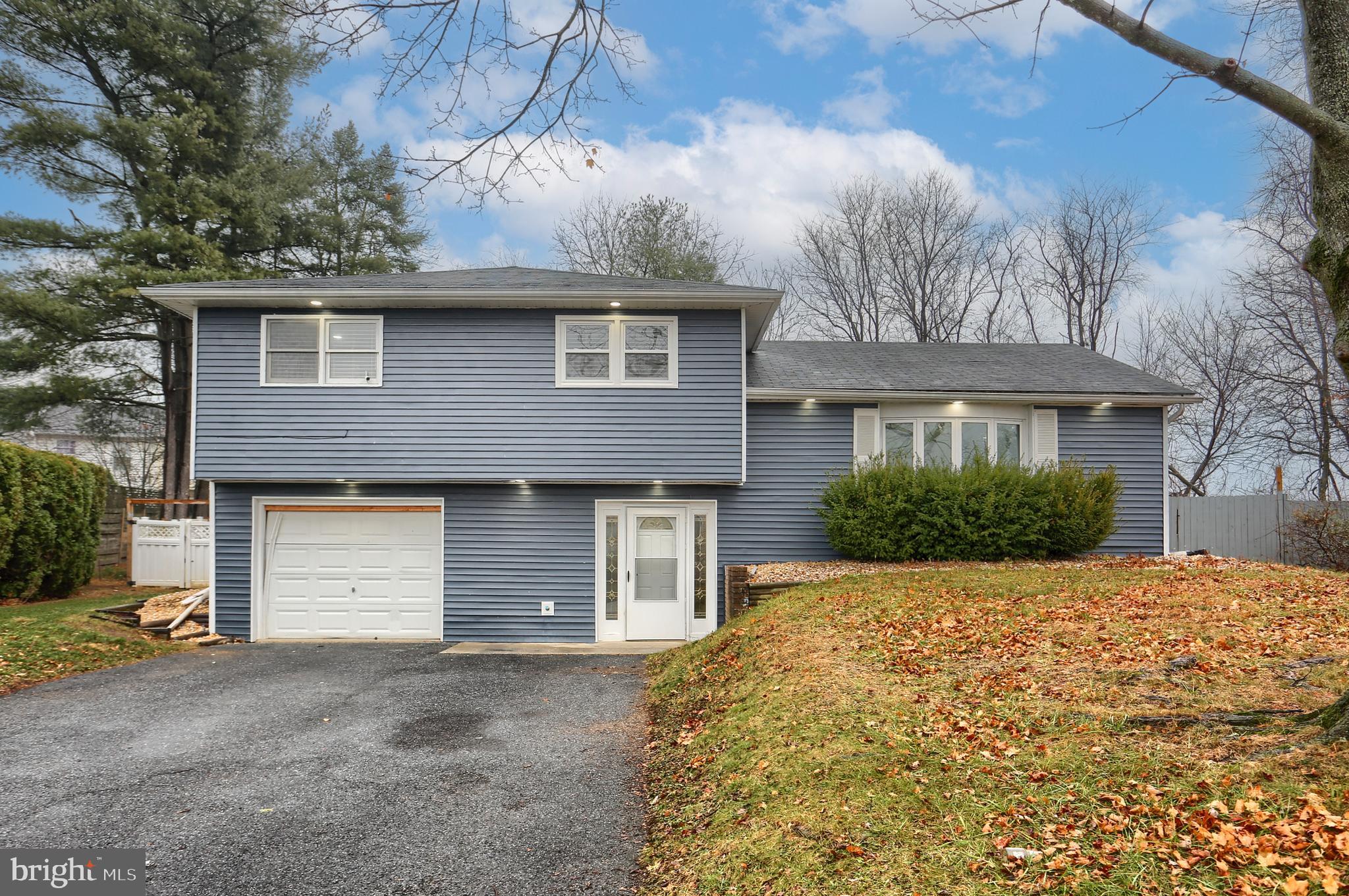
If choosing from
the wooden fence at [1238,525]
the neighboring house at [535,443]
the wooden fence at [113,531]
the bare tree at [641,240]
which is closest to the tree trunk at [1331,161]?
the neighboring house at [535,443]

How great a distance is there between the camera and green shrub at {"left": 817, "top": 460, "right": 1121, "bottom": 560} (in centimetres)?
997

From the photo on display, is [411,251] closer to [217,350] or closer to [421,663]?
[217,350]

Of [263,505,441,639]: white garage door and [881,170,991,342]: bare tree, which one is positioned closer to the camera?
[263,505,441,639]: white garage door

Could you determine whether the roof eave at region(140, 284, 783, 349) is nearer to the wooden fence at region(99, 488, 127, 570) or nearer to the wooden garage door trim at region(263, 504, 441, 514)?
the wooden garage door trim at region(263, 504, 441, 514)

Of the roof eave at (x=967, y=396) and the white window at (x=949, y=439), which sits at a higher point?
the roof eave at (x=967, y=396)

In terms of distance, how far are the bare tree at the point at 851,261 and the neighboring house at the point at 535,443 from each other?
41.1 feet

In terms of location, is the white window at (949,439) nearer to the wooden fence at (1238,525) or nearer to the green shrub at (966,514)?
the green shrub at (966,514)

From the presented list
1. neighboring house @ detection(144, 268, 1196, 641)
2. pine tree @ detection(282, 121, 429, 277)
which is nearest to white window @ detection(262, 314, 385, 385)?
neighboring house @ detection(144, 268, 1196, 641)

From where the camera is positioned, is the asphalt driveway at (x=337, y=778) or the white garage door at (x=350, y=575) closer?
the asphalt driveway at (x=337, y=778)

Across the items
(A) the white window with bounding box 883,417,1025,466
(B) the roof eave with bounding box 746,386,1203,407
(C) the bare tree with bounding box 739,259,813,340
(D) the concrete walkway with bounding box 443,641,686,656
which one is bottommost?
(D) the concrete walkway with bounding box 443,641,686,656

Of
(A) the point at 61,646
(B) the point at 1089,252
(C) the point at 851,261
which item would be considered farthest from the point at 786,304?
(A) the point at 61,646

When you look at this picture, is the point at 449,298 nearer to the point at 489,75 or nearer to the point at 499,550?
the point at 499,550

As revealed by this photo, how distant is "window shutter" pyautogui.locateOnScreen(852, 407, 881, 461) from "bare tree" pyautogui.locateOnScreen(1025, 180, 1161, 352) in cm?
1599

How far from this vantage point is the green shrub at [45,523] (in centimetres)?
1166
